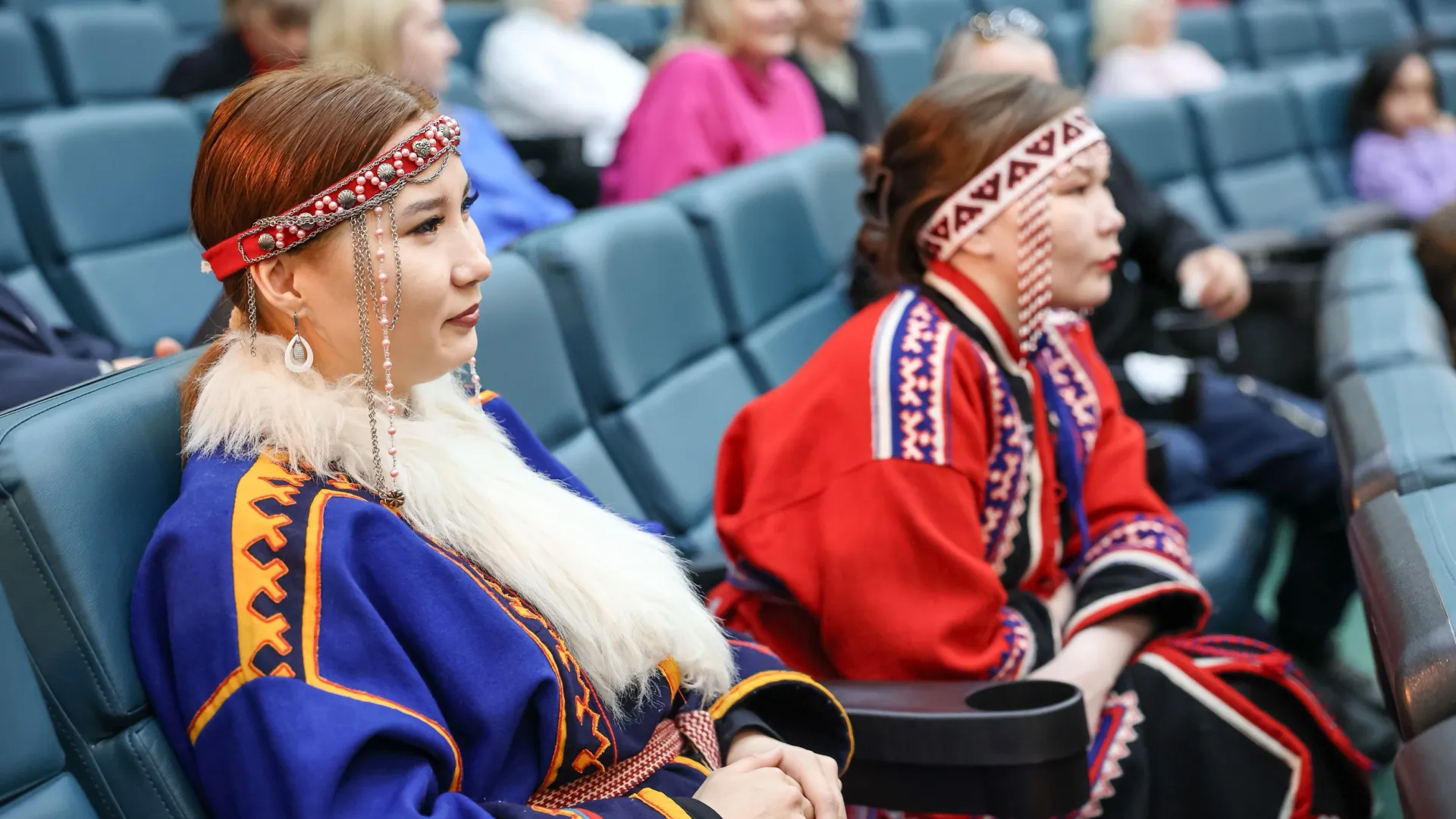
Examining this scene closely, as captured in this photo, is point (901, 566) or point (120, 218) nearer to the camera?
point (901, 566)

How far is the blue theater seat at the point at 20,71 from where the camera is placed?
3178 millimetres

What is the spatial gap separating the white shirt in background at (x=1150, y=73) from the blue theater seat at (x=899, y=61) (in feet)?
2.16

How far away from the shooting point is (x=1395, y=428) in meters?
1.42

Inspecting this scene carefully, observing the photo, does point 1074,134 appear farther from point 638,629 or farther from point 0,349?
point 0,349

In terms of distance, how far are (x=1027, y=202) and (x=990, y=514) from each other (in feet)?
1.09

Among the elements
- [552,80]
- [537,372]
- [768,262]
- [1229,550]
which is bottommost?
[1229,550]

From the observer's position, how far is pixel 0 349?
1410mm

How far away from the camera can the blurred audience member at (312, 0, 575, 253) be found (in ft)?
7.64

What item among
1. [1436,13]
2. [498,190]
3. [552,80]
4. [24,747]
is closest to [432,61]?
[498,190]

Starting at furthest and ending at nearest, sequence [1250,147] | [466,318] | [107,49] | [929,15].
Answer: [929,15]
[1250,147]
[107,49]
[466,318]

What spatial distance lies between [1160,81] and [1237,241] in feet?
6.16

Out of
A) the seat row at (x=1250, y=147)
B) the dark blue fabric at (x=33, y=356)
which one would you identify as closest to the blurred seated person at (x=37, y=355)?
the dark blue fabric at (x=33, y=356)

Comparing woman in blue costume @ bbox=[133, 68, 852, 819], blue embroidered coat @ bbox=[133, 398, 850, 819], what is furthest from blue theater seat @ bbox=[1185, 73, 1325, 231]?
blue embroidered coat @ bbox=[133, 398, 850, 819]

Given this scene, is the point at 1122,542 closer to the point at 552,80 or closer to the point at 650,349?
the point at 650,349
